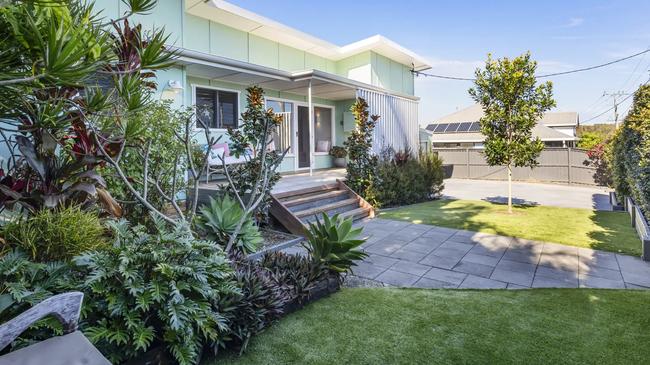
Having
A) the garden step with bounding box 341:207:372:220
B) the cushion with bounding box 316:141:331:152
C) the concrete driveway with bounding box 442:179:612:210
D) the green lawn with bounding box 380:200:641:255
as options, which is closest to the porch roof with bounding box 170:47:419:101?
the cushion with bounding box 316:141:331:152

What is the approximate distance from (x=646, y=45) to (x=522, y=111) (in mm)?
10421

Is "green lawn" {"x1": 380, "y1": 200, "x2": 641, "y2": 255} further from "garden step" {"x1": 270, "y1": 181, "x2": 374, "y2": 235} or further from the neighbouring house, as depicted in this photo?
the neighbouring house

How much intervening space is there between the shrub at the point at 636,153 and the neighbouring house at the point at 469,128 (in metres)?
15.4

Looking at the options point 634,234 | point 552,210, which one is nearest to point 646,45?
point 552,210

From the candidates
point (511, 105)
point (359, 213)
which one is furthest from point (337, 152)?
point (511, 105)

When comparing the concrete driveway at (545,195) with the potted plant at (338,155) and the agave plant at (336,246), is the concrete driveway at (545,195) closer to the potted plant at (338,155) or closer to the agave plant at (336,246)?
the potted plant at (338,155)

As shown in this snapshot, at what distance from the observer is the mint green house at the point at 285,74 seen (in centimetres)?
802

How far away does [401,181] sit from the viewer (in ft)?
32.0

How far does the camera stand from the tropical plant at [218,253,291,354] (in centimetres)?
275

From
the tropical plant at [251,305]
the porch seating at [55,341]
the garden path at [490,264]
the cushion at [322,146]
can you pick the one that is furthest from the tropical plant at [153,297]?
the cushion at [322,146]

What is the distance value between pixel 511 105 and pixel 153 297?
8.47m

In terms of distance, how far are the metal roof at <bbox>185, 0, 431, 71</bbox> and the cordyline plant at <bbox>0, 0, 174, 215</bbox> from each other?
6697mm

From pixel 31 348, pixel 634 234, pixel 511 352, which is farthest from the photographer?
pixel 634 234

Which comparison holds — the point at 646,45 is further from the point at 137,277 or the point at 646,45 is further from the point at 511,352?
the point at 137,277
